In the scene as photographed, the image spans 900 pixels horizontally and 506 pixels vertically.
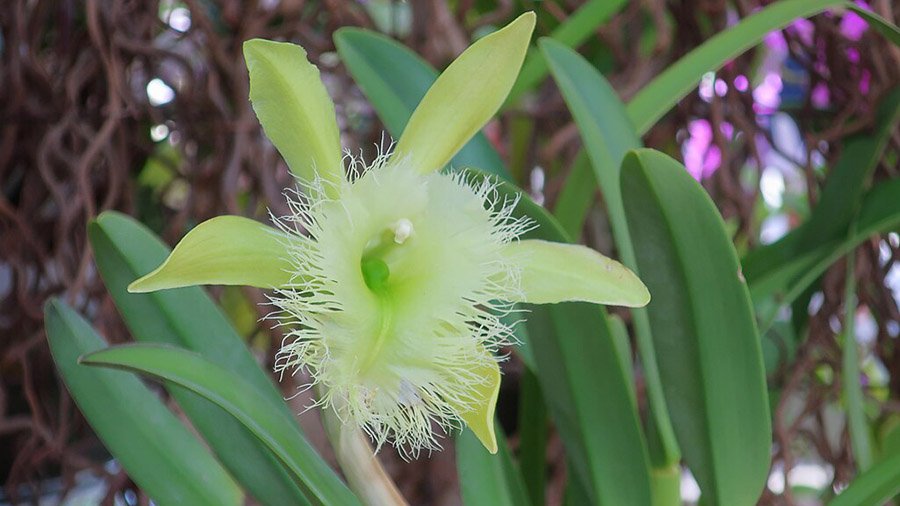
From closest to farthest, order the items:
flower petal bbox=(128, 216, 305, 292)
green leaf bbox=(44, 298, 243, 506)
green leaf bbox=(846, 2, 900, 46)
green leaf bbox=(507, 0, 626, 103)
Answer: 1. flower petal bbox=(128, 216, 305, 292)
2. green leaf bbox=(44, 298, 243, 506)
3. green leaf bbox=(846, 2, 900, 46)
4. green leaf bbox=(507, 0, 626, 103)

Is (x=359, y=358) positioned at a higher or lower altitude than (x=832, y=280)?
higher

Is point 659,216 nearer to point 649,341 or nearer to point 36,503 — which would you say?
point 649,341

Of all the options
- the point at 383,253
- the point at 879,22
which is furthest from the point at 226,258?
the point at 879,22

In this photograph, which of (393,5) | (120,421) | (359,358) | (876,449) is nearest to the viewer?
(359,358)

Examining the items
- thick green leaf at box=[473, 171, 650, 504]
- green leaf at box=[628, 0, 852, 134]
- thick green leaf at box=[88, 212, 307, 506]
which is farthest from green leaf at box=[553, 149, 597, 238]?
thick green leaf at box=[88, 212, 307, 506]

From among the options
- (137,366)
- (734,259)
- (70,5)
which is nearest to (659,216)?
(734,259)

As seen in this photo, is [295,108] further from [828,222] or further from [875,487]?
[828,222]

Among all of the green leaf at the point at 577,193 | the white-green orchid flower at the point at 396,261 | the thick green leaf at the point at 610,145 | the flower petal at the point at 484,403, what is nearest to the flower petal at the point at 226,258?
the white-green orchid flower at the point at 396,261

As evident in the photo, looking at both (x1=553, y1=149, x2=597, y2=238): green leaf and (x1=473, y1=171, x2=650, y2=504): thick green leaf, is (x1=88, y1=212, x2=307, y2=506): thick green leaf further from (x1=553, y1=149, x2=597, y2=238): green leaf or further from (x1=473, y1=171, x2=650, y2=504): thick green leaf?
(x1=553, y1=149, x2=597, y2=238): green leaf
